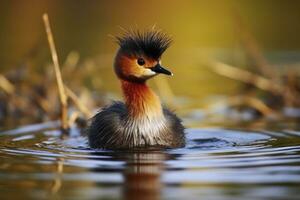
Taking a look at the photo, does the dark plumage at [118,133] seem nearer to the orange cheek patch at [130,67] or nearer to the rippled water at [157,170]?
the rippled water at [157,170]

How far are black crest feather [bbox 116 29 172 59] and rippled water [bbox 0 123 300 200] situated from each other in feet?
4.15

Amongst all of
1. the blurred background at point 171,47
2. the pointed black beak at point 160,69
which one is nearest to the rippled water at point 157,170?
the pointed black beak at point 160,69

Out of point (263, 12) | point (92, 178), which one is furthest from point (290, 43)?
point (92, 178)

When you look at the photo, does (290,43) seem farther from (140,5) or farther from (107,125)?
(107,125)

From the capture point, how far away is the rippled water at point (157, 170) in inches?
286

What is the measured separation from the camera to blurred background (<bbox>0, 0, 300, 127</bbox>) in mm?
14969

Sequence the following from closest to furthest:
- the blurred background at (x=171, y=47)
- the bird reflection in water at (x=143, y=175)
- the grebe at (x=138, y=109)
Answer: the bird reflection in water at (x=143, y=175) → the grebe at (x=138, y=109) → the blurred background at (x=171, y=47)

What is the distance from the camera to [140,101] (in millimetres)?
10289

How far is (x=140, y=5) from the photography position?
3381cm

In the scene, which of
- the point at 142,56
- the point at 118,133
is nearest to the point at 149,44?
the point at 142,56

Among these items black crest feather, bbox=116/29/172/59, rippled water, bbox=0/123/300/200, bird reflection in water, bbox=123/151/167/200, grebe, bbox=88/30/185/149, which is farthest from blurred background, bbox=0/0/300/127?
bird reflection in water, bbox=123/151/167/200

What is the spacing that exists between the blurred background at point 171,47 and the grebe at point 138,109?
88 centimetres

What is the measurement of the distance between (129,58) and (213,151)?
160 cm

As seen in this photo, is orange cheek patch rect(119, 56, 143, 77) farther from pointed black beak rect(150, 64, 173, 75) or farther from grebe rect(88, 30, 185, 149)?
pointed black beak rect(150, 64, 173, 75)
